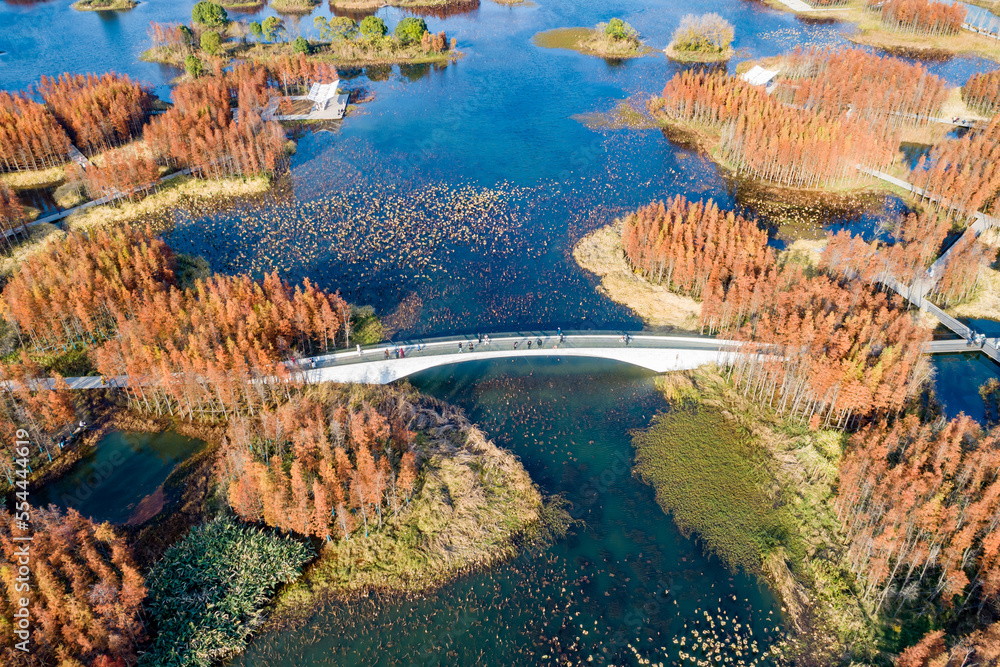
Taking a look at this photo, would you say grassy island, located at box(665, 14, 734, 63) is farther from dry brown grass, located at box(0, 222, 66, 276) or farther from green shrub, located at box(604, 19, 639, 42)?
dry brown grass, located at box(0, 222, 66, 276)

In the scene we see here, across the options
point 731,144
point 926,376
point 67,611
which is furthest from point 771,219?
point 67,611

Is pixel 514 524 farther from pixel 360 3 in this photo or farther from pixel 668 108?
pixel 360 3

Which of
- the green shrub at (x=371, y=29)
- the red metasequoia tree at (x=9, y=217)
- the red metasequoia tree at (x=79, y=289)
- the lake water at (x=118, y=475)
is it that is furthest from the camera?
the green shrub at (x=371, y=29)

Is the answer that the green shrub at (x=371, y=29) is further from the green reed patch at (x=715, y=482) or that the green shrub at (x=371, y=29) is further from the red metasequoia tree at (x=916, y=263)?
the green reed patch at (x=715, y=482)

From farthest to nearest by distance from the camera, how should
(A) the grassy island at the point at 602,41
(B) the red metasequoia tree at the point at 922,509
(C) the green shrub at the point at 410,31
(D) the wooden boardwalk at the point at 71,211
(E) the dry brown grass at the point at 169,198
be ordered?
(A) the grassy island at the point at 602,41 < (C) the green shrub at the point at 410,31 < (E) the dry brown grass at the point at 169,198 < (D) the wooden boardwalk at the point at 71,211 < (B) the red metasequoia tree at the point at 922,509

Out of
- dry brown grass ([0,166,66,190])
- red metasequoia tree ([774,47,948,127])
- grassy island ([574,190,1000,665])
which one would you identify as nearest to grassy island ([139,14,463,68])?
dry brown grass ([0,166,66,190])

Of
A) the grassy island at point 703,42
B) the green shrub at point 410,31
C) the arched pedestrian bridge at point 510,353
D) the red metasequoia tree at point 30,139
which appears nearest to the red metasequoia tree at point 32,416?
the arched pedestrian bridge at point 510,353

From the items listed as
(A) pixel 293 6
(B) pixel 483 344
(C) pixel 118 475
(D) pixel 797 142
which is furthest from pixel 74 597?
(A) pixel 293 6
